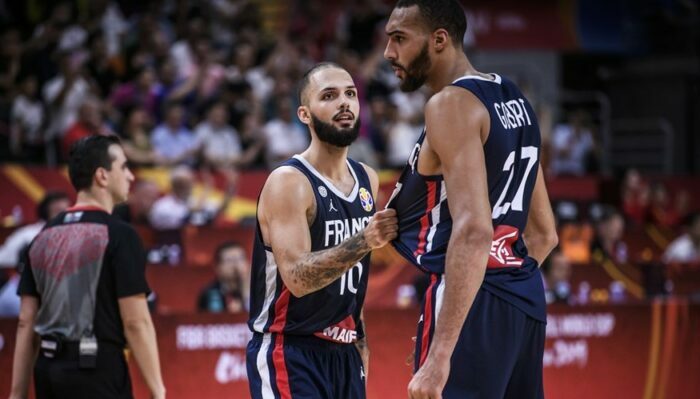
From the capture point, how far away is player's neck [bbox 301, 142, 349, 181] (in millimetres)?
5199

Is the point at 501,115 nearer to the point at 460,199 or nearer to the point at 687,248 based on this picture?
the point at 460,199

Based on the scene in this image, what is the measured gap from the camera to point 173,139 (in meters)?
12.7

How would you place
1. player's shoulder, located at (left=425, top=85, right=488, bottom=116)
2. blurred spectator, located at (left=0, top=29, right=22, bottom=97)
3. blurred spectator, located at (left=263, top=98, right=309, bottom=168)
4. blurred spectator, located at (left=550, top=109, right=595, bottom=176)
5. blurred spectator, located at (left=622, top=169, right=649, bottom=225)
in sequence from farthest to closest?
1. blurred spectator, located at (left=550, top=109, right=595, bottom=176)
2. blurred spectator, located at (left=622, top=169, right=649, bottom=225)
3. blurred spectator, located at (left=263, top=98, right=309, bottom=168)
4. blurred spectator, located at (left=0, top=29, right=22, bottom=97)
5. player's shoulder, located at (left=425, top=85, right=488, bottom=116)

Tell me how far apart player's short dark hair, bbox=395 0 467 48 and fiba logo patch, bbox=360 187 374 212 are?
136 centimetres

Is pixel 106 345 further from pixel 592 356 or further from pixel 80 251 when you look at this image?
pixel 592 356

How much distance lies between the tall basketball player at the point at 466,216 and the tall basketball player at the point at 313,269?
753 millimetres

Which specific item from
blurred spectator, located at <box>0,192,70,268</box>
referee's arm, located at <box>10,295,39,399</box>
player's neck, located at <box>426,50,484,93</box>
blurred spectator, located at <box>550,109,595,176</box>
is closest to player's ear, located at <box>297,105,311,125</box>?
player's neck, located at <box>426,50,484,93</box>

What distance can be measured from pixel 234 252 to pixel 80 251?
3399mm

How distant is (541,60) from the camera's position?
20641 mm

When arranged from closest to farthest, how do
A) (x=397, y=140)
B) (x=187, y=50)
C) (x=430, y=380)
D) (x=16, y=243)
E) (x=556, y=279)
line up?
(x=430, y=380), (x=16, y=243), (x=556, y=279), (x=397, y=140), (x=187, y=50)

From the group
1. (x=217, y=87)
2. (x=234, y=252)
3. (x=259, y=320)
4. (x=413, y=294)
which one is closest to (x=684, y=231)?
(x=413, y=294)

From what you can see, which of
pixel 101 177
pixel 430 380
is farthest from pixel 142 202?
pixel 430 380

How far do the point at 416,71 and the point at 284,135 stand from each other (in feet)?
31.0

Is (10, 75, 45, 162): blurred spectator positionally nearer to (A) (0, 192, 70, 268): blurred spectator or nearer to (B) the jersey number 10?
(A) (0, 192, 70, 268): blurred spectator
